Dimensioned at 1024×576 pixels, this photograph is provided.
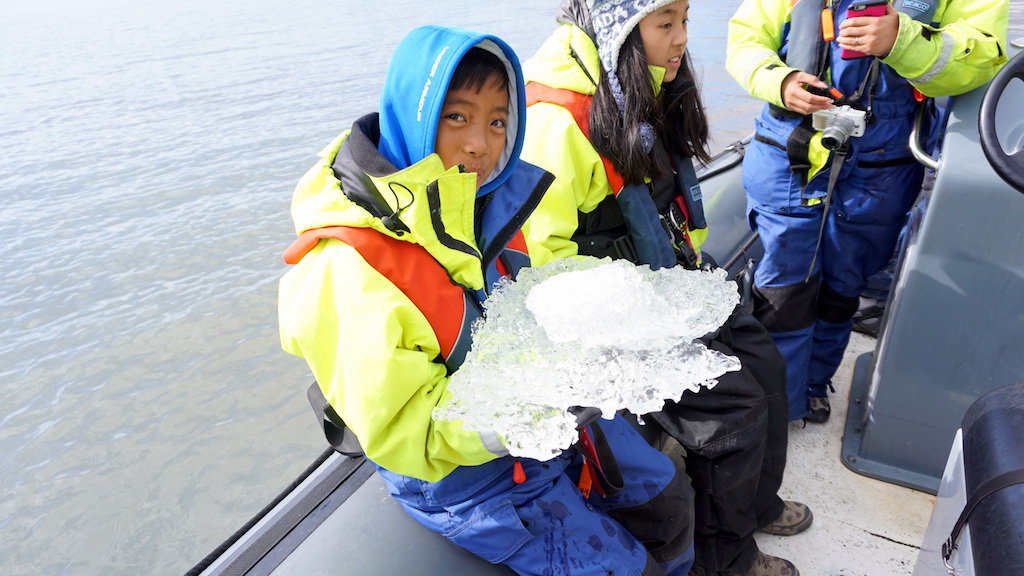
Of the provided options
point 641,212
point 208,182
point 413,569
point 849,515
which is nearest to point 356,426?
point 413,569

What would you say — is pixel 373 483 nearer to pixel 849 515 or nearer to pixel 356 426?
pixel 356 426

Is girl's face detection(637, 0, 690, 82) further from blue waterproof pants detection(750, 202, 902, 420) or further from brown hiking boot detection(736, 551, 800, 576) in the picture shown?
brown hiking boot detection(736, 551, 800, 576)

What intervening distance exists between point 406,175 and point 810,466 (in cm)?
156

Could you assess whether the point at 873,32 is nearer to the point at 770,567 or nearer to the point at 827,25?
the point at 827,25

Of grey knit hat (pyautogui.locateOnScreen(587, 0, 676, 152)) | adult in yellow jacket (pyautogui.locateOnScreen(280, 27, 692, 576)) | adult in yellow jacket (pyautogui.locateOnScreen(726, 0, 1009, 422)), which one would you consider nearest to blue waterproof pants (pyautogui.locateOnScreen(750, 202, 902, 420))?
adult in yellow jacket (pyautogui.locateOnScreen(726, 0, 1009, 422))

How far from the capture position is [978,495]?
0.75 metres

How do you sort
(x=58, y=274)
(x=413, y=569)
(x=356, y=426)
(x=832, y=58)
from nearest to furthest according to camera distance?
(x=356, y=426) → (x=413, y=569) → (x=832, y=58) → (x=58, y=274)

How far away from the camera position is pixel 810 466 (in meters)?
1.91

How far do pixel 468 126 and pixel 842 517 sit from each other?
1448 millimetres

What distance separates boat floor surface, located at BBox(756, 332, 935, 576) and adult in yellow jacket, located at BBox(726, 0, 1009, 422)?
14cm

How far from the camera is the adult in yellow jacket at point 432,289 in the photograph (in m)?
0.91

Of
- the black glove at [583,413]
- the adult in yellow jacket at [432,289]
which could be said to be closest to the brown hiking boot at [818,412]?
the adult in yellow jacket at [432,289]

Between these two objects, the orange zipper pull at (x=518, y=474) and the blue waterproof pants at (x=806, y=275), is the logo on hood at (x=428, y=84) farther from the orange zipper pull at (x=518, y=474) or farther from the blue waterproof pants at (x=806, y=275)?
the blue waterproof pants at (x=806, y=275)

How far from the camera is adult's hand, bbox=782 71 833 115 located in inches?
65.5
